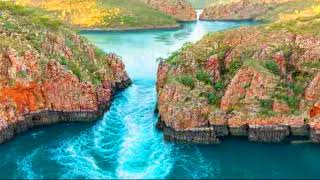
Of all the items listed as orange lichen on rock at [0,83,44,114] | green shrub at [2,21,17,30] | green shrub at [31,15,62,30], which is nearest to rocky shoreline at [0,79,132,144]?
orange lichen on rock at [0,83,44,114]

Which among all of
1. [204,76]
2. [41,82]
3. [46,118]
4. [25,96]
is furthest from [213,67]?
[25,96]

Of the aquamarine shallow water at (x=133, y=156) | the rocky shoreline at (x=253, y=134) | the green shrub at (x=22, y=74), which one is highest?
the green shrub at (x=22, y=74)

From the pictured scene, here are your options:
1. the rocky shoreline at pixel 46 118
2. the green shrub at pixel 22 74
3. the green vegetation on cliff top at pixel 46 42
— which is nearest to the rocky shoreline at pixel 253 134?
the rocky shoreline at pixel 46 118

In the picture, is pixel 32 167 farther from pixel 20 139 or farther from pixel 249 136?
pixel 249 136

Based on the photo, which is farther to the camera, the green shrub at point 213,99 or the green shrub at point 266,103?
the green shrub at point 213,99

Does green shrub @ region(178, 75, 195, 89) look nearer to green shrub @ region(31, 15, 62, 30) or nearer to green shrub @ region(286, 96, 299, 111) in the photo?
green shrub @ region(286, 96, 299, 111)

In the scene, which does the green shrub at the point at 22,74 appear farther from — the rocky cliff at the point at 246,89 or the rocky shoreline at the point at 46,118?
the rocky cliff at the point at 246,89

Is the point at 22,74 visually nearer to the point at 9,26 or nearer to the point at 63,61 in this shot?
the point at 63,61
